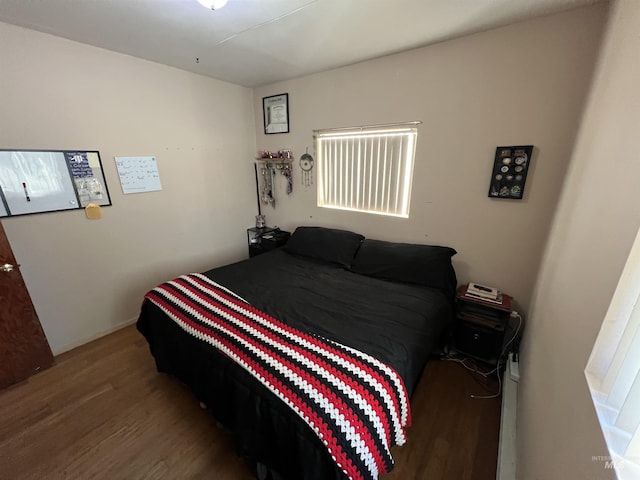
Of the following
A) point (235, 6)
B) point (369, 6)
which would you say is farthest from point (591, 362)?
point (235, 6)

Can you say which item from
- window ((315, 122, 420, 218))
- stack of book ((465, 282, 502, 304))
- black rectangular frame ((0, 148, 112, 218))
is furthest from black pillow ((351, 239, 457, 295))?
black rectangular frame ((0, 148, 112, 218))

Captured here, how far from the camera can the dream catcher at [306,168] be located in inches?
115

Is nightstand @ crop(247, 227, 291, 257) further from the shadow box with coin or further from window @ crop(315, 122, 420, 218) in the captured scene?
the shadow box with coin

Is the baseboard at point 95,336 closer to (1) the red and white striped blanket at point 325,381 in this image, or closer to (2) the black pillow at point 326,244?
(1) the red and white striped blanket at point 325,381

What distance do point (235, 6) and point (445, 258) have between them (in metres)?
2.29

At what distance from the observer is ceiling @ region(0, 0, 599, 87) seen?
1.47m

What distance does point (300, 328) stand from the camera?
4.81 feet

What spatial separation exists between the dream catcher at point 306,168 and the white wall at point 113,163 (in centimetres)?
86

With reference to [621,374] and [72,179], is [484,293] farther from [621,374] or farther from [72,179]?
[72,179]

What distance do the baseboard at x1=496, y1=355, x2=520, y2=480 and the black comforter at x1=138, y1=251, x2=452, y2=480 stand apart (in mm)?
513

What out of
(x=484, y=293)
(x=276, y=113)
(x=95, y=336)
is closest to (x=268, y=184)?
(x=276, y=113)

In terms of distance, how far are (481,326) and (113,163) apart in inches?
133

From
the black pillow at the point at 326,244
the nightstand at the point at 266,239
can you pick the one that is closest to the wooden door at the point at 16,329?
the nightstand at the point at 266,239

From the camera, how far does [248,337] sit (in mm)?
1356
